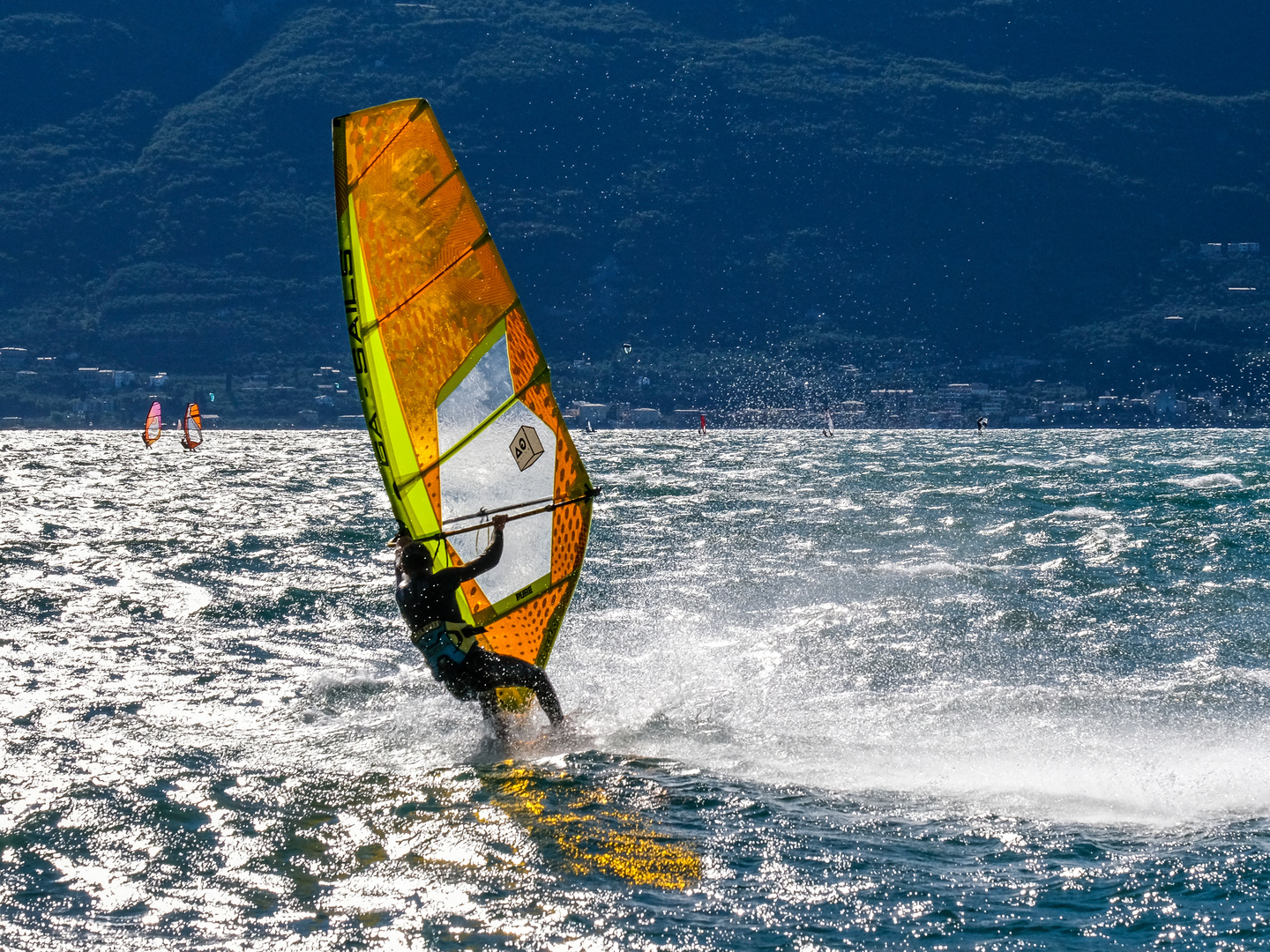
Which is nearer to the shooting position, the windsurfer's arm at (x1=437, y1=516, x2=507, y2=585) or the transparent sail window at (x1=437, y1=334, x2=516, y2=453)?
the windsurfer's arm at (x1=437, y1=516, x2=507, y2=585)

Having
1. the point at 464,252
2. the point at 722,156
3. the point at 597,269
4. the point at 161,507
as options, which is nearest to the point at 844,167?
the point at 722,156

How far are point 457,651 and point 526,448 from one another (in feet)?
4.90

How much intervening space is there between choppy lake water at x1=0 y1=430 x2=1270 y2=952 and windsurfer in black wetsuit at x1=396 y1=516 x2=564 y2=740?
0.52m

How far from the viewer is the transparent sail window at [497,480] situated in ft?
30.0

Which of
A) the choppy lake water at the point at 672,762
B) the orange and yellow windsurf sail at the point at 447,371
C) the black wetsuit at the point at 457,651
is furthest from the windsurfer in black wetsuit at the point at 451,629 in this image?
the choppy lake water at the point at 672,762

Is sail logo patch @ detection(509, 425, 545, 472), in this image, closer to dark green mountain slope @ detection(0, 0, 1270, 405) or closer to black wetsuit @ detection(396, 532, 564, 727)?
black wetsuit @ detection(396, 532, 564, 727)

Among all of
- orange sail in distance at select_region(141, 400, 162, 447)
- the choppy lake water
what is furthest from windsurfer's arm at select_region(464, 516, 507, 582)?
orange sail in distance at select_region(141, 400, 162, 447)

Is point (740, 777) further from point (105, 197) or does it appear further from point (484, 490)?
point (105, 197)

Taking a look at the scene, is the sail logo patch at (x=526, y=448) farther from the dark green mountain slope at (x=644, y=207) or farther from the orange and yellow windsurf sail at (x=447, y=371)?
the dark green mountain slope at (x=644, y=207)

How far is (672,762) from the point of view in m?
8.48

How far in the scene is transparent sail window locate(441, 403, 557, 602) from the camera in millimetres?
9141

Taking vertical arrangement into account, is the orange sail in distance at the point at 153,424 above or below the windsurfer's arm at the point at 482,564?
below

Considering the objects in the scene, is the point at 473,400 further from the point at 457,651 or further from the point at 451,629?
the point at 457,651

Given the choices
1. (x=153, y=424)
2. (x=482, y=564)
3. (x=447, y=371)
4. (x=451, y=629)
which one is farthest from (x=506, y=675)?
(x=153, y=424)
